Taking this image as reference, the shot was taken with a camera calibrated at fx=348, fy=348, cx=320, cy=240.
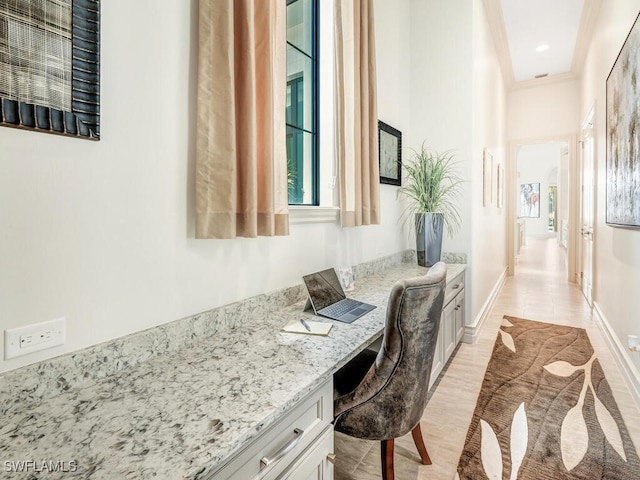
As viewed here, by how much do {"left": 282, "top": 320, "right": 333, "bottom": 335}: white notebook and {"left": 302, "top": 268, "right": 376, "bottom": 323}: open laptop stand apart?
14cm

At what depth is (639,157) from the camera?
2.20 meters

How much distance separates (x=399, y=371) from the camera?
1.33 meters

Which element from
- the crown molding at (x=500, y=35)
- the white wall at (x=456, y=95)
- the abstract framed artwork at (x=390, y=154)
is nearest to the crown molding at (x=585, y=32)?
the crown molding at (x=500, y=35)

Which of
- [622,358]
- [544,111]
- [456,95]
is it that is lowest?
[622,358]

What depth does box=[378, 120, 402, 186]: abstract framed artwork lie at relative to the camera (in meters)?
2.95

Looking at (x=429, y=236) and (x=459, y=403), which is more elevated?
(x=429, y=236)

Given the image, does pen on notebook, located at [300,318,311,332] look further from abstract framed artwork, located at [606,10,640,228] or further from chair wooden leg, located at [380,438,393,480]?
abstract framed artwork, located at [606,10,640,228]

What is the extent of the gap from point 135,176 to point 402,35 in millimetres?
3106

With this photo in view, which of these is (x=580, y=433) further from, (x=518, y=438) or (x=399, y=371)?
(x=399, y=371)

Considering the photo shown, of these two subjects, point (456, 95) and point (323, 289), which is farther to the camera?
point (456, 95)

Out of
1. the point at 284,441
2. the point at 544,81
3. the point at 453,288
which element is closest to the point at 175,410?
the point at 284,441

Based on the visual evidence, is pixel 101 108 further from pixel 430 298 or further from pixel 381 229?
pixel 381 229

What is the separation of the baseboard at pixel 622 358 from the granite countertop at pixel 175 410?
220 cm

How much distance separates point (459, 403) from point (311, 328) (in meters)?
1.41
